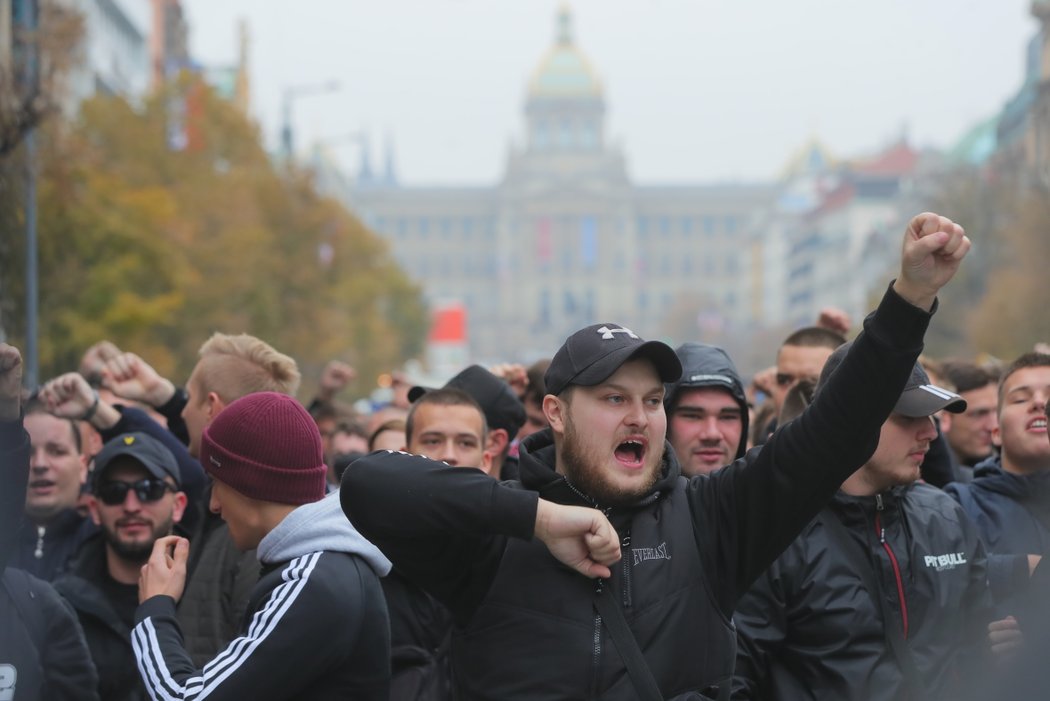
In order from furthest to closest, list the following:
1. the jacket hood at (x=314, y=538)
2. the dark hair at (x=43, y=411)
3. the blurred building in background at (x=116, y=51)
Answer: the blurred building in background at (x=116, y=51), the dark hair at (x=43, y=411), the jacket hood at (x=314, y=538)

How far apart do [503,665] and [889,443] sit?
1596 millimetres

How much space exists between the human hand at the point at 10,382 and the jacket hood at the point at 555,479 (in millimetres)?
1233

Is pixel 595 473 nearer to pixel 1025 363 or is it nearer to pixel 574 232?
pixel 1025 363

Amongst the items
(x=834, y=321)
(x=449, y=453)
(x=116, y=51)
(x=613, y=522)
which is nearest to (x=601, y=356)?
(x=613, y=522)

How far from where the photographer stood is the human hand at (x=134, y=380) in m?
→ 7.07

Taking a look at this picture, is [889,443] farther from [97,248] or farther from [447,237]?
[447,237]

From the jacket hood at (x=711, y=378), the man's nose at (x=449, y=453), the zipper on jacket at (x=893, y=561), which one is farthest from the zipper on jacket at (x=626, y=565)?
the man's nose at (x=449, y=453)

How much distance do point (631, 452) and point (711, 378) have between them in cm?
197

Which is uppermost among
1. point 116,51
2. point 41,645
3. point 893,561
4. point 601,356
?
point 116,51

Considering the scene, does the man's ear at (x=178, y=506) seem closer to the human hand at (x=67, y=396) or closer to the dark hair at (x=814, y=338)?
the human hand at (x=67, y=396)

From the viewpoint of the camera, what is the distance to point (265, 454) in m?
4.36

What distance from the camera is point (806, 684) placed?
A: 4.86 m

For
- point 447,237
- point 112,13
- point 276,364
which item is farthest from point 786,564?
Result: point 447,237

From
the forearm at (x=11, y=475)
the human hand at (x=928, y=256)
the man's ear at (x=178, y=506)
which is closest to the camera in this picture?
the human hand at (x=928, y=256)
